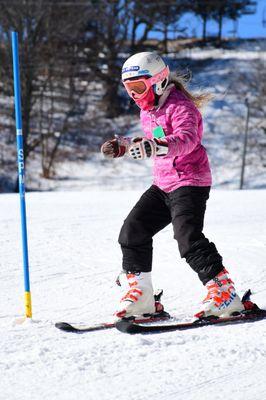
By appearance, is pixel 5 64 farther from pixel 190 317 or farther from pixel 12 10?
pixel 190 317

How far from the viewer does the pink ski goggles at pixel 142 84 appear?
343 centimetres

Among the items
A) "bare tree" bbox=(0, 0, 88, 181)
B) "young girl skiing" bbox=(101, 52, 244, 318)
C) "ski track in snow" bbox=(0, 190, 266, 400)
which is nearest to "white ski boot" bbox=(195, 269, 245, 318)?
"young girl skiing" bbox=(101, 52, 244, 318)

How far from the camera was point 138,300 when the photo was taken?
3506mm

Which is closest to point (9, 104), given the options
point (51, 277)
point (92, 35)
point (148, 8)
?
point (92, 35)

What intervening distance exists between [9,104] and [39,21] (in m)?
4.37

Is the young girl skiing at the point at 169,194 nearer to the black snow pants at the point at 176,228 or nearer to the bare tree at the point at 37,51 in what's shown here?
the black snow pants at the point at 176,228

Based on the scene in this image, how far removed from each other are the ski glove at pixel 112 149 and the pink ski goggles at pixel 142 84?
1.29 feet

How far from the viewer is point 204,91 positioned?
12.3ft

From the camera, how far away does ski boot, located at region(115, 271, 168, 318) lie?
348cm

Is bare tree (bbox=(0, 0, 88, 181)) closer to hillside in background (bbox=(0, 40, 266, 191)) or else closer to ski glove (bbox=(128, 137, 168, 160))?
hillside in background (bbox=(0, 40, 266, 191))

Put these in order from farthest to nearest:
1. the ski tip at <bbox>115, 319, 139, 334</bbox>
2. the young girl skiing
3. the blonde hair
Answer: the blonde hair
the young girl skiing
the ski tip at <bbox>115, 319, 139, 334</bbox>

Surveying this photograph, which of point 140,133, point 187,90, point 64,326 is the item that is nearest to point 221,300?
point 64,326

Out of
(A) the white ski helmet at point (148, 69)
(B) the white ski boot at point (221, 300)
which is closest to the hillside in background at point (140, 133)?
(A) the white ski helmet at point (148, 69)

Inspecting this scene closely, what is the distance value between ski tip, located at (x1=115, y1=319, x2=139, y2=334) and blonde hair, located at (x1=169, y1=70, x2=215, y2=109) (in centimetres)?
138
